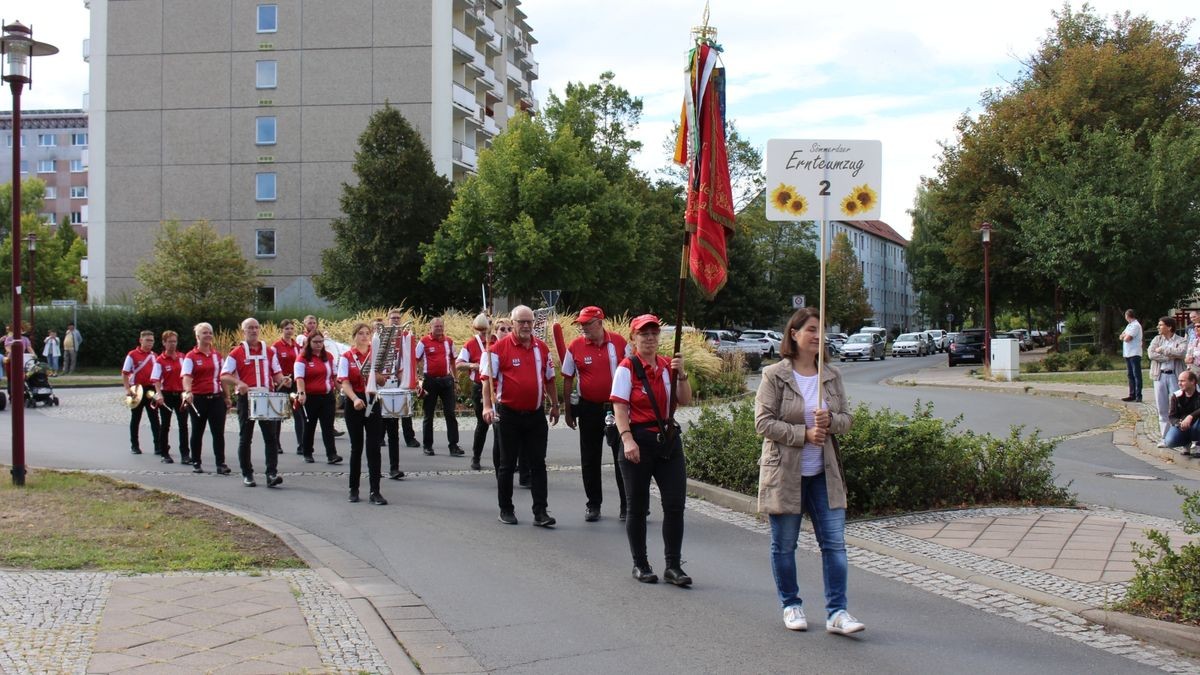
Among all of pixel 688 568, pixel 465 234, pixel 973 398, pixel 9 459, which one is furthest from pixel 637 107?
pixel 688 568

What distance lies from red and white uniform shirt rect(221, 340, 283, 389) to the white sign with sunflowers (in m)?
7.01

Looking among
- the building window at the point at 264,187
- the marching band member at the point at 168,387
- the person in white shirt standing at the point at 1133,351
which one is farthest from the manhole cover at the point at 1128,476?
the building window at the point at 264,187

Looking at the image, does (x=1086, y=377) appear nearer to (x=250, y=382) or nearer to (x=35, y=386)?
(x=250, y=382)

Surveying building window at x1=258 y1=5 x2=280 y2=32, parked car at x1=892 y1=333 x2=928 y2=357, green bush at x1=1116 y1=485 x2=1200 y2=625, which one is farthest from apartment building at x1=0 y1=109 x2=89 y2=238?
green bush at x1=1116 y1=485 x2=1200 y2=625

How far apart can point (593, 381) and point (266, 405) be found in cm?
429

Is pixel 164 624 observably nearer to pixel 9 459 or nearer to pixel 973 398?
pixel 9 459

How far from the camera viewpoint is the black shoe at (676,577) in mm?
6824

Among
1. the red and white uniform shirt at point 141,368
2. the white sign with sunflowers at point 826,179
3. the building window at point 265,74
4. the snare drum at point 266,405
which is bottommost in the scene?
the snare drum at point 266,405

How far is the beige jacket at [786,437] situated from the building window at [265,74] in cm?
5181

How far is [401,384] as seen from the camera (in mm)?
11352

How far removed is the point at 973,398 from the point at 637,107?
3685 centimetres

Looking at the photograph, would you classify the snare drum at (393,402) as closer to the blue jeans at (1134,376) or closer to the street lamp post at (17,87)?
the street lamp post at (17,87)

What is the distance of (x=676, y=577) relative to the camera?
686 centimetres

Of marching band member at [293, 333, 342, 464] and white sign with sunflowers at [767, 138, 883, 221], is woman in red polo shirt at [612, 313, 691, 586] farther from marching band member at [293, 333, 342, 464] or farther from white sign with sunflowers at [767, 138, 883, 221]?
marching band member at [293, 333, 342, 464]
